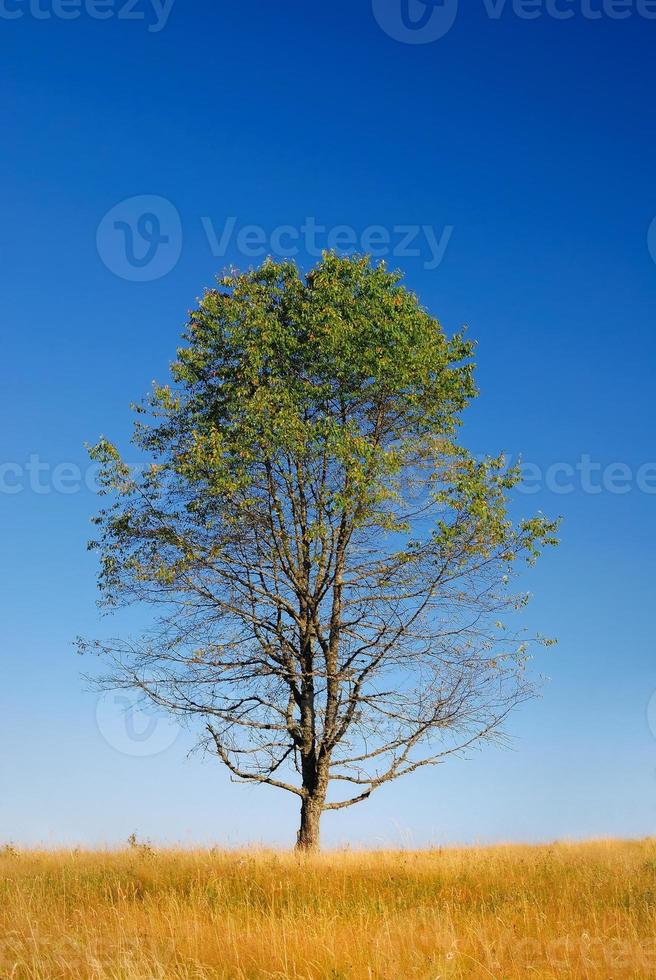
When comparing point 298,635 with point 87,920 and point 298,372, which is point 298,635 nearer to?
point 298,372

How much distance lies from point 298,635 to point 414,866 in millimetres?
5404

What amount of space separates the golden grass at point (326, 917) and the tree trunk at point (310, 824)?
1.14m

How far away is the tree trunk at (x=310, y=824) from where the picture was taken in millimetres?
18047

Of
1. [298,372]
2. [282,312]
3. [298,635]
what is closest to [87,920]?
[298,635]

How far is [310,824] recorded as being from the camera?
18141mm

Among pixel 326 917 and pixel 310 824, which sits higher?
pixel 310 824

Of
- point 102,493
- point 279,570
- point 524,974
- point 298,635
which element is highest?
point 102,493

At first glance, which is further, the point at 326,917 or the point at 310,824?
the point at 310,824

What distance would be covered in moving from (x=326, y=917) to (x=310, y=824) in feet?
27.1

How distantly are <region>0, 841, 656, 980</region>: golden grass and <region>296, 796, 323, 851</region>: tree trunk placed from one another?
114cm

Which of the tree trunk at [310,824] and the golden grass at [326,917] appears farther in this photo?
the tree trunk at [310,824]

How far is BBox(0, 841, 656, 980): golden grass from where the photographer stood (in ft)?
27.7

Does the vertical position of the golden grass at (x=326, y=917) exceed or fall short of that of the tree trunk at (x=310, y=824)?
it falls short

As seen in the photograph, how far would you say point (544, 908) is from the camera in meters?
11.5
